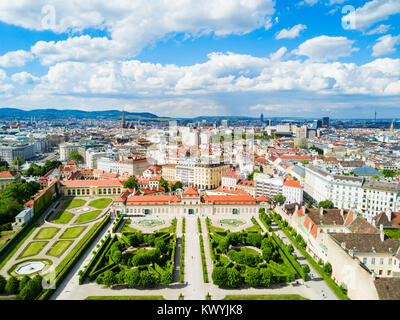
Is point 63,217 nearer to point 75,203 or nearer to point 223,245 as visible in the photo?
point 75,203

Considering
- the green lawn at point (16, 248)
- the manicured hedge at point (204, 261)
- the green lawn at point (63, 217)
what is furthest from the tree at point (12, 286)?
the green lawn at point (63, 217)

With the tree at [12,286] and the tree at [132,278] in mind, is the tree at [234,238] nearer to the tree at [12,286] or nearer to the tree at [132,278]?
the tree at [132,278]

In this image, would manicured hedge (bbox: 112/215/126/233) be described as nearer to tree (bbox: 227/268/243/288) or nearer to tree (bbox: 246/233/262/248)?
tree (bbox: 246/233/262/248)

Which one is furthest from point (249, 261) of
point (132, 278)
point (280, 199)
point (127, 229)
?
point (280, 199)

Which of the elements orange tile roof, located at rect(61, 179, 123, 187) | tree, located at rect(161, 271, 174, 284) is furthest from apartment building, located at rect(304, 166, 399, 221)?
orange tile roof, located at rect(61, 179, 123, 187)

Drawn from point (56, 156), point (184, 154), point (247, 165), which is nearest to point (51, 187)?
point (184, 154)
